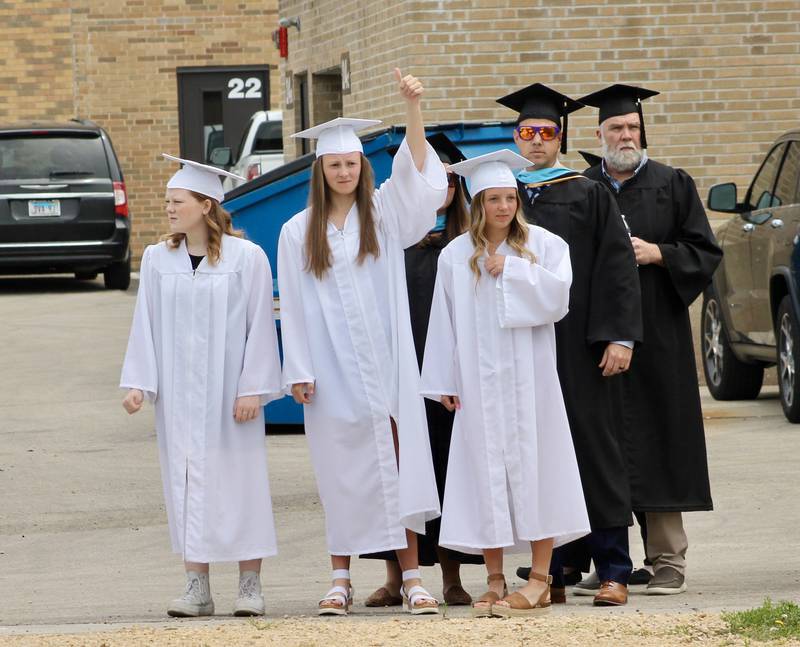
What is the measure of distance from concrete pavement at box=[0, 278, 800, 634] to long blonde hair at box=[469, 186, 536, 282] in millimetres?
1329

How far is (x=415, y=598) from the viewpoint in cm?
637

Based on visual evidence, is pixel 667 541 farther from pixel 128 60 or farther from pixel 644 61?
pixel 128 60

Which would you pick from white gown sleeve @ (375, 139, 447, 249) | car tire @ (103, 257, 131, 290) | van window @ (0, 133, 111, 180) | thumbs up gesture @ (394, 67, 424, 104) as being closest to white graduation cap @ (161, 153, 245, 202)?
white gown sleeve @ (375, 139, 447, 249)

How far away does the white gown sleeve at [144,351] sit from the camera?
6637mm

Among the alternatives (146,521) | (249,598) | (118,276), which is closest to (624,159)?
(249,598)

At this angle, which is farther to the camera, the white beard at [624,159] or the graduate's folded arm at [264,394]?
the white beard at [624,159]

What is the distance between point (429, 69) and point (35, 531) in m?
7.23

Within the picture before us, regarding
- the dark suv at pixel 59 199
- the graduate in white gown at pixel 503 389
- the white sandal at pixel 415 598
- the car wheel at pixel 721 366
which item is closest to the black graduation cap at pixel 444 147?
the graduate in white gown at pixel 503 389

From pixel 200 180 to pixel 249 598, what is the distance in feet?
5.42

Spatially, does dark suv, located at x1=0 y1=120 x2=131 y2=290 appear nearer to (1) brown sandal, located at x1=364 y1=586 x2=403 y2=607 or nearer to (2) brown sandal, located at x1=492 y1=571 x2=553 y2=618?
(1) brown sandal, located at x1=364 y1=586 x2=403 y2=607

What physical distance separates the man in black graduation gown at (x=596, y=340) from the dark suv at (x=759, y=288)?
4693 mm

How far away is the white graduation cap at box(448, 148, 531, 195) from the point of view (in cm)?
639

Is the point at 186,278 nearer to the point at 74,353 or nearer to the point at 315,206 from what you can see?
the point at 315,206

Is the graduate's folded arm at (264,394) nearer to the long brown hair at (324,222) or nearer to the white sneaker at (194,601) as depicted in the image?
the long brown hair at (324,222)
